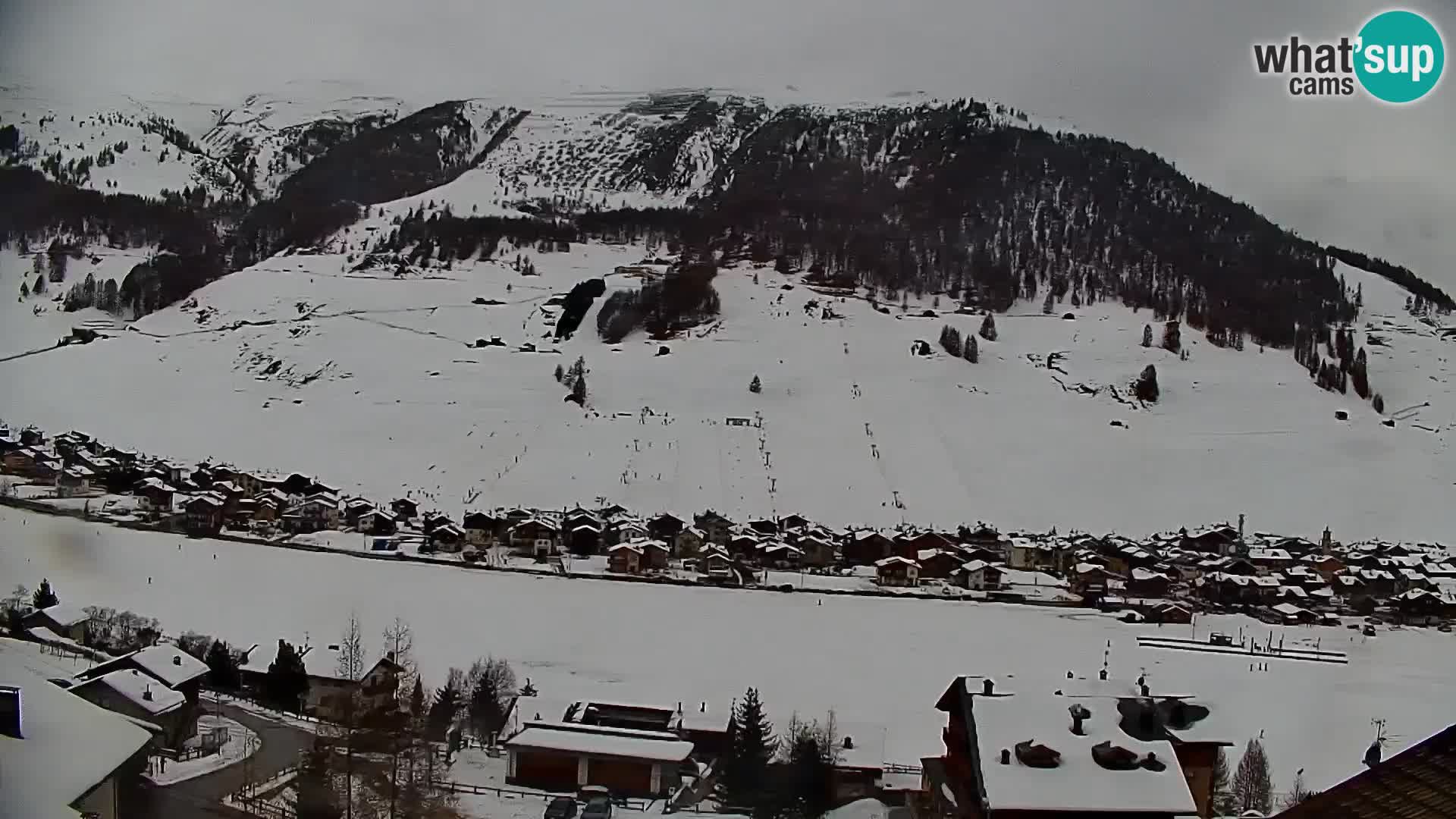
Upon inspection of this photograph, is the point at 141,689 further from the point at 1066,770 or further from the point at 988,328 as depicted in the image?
the point at 988,328

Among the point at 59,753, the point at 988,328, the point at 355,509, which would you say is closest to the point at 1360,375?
the point at 988,328

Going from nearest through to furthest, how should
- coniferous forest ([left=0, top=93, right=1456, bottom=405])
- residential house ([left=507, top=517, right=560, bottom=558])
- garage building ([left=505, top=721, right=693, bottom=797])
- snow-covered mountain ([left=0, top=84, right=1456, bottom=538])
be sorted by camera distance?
1. garage building ([left=505, top=721, right=693, bottom=797])
2. residential house ([left=507, top=517, right=560, bottom=558])
3. snow-covered mountain ([left=0, top=84, right=1456, bottom=538])
4. coniferous forest ([left=0, top=93, right=1456, bottom=405])

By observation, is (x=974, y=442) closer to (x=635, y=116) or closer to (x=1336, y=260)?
(x=1336, y=260)

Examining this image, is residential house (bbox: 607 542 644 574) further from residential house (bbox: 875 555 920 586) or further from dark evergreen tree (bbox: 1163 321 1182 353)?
dark evergreen tree (bbox: 1163 321 1182 353)

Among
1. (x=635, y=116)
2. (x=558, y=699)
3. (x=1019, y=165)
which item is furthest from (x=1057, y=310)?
(x=558, y=699)

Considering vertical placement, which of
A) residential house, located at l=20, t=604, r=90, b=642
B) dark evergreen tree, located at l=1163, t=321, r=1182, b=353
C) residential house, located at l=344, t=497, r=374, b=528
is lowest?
residential house, located at l=20, t=604, r=90, b=642
